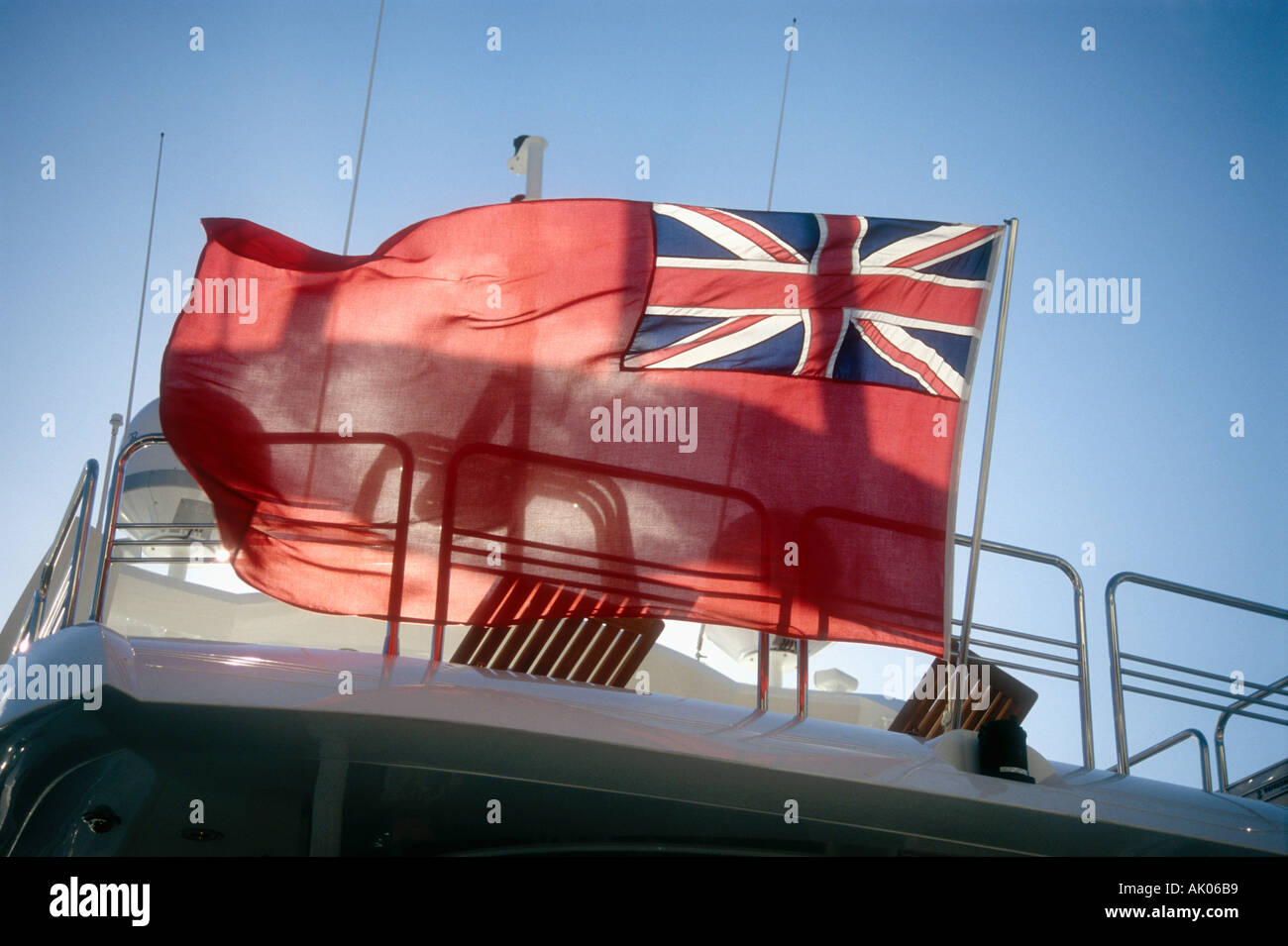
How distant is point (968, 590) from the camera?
134 inches

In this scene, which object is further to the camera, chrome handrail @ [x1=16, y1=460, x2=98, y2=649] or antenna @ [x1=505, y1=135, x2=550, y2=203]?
antenna @ [x1=505, y1=135, x2=550, y2=203]

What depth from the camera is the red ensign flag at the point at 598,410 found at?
3654 millimetres

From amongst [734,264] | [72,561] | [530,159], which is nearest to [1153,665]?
[734,264]

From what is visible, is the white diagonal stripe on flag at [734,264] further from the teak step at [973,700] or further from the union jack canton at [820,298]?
the teak step at [973,700]

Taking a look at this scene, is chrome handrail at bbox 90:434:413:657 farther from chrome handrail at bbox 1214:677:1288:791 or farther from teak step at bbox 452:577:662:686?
chrome handrail at bbox 1214:677:1288:791

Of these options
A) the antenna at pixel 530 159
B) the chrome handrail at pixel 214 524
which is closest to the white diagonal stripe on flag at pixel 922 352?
the chrome handrail at pixel 214 524

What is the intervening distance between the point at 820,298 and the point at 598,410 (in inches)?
36.5

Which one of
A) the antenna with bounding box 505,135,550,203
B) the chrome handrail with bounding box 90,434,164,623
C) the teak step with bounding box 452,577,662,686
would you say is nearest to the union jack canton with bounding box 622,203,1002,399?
the teak step with bounding box 452,577,662,686

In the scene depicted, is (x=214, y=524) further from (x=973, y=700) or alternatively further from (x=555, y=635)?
(x=973, y=700)

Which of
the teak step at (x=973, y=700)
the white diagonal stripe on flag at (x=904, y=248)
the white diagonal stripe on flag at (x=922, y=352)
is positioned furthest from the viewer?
the teak step at (x=973, y=700)

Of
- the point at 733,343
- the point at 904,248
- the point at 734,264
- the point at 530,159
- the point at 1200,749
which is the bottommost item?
the point at 1200,749

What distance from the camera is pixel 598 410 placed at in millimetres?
3957

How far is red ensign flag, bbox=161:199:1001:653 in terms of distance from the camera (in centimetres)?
365
